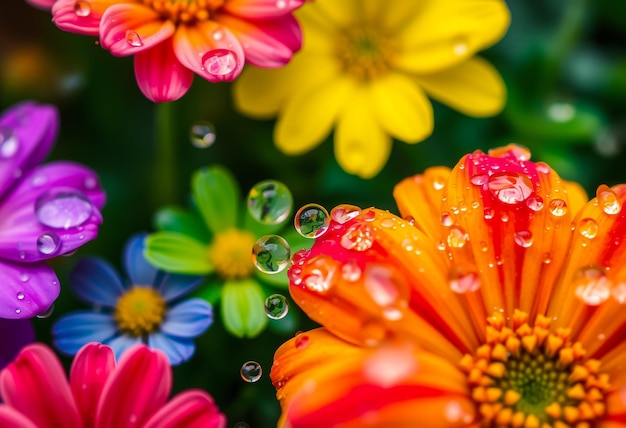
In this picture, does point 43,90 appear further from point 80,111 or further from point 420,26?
point 420,26

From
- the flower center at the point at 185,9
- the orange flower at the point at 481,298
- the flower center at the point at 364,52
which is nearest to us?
the orange flower at the point at 481,298

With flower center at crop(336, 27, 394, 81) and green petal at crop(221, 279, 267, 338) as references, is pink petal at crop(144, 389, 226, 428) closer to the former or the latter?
green petal at crop(221, 279, 267, 338)

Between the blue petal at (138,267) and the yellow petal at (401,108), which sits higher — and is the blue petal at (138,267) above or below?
below

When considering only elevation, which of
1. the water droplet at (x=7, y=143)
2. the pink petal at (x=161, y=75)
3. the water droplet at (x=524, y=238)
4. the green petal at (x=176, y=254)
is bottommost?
the green petal at (x=176, y=254)

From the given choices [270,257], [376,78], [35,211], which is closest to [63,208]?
[35,211]

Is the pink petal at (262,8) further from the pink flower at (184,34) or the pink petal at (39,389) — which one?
the pink petal at (39,389)

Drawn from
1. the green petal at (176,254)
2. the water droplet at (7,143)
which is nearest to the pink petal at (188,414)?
the green petal at (176,254)
